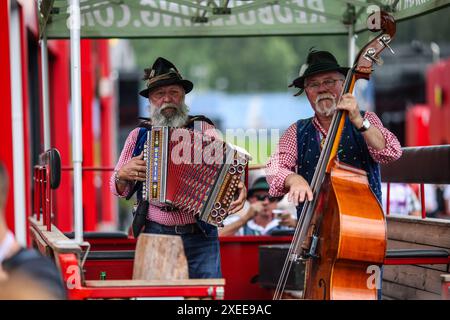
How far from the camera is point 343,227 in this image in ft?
15.2

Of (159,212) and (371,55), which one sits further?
(159,212)

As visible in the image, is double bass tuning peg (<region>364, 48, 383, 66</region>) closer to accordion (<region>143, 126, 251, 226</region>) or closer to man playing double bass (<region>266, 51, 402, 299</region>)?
man playing double bass (<region>266, 51, 402, 299</region>)

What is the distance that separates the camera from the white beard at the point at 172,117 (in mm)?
5574

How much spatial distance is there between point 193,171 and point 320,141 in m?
0.77

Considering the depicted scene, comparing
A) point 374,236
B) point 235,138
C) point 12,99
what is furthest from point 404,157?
point 12,99

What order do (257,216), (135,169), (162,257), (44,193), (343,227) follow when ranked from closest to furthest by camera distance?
(162,257) < (343,227) < (135,169) < (44,193) < (257,216)

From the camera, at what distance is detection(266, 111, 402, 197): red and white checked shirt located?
5.26 metres

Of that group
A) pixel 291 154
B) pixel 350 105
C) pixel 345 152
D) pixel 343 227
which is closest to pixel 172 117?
pixel 291 154

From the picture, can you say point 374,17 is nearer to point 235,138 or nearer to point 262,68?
point 235,138

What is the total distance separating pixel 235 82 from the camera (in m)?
56.4

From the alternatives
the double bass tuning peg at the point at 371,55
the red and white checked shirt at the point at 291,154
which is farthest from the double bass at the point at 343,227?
the red and white checked shirt at the point at 291,154

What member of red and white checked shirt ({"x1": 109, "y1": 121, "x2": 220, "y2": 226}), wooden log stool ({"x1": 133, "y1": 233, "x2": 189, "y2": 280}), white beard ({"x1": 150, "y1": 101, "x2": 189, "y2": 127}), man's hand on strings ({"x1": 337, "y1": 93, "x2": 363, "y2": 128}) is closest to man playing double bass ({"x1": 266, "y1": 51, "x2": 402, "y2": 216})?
man's hand on strings ({"x1": 337, "y1": 93, "x2": 363, "y2": 128})

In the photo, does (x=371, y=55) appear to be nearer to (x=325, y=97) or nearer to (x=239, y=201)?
(x=325, y=97)

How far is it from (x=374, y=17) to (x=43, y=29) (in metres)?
2.95
